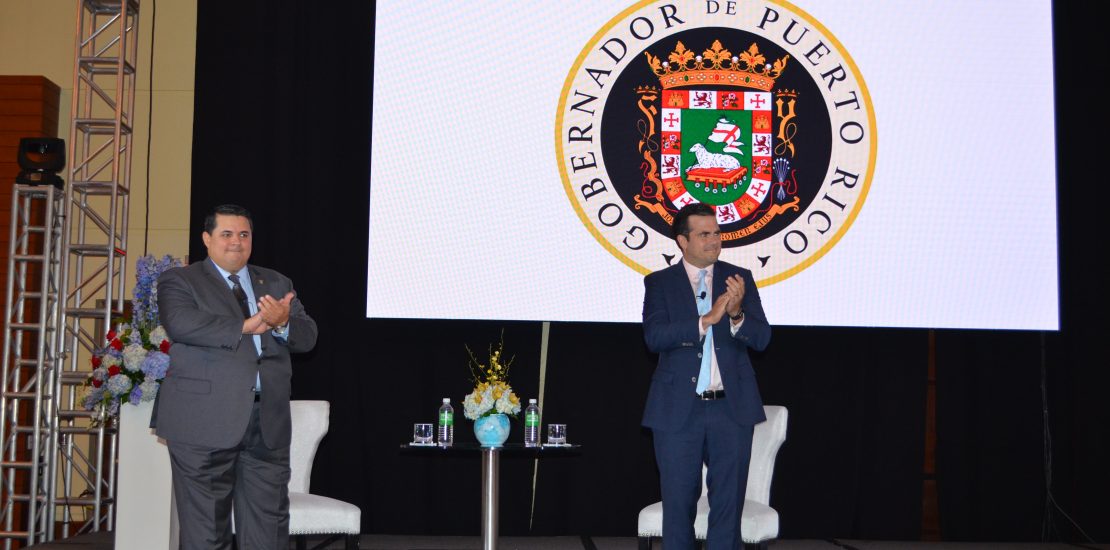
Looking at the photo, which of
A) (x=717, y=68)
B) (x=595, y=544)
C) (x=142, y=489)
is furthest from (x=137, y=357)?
(x=717, y=68)

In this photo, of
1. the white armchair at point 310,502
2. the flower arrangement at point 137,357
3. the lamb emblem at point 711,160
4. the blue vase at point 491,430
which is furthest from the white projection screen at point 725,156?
the flower arrangement at point 137,357

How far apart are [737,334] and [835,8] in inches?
107

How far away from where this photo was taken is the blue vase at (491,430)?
404 centimetres

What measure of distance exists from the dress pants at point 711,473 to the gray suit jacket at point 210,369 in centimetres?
139

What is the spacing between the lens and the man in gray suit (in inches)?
124

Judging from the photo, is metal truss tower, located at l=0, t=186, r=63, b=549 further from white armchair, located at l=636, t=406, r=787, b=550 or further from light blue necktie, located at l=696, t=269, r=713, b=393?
light blue necktie, located at l=696, t=269, r=713, b=393

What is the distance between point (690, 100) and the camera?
216 inches

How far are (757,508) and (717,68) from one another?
258cm

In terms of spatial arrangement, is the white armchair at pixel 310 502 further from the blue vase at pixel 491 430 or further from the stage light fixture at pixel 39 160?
the stage light fixture at pixel 39 160

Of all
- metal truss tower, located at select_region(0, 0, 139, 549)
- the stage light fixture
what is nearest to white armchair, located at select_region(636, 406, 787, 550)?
metal truss tower, located at select_region(0, 0, 139, 549)

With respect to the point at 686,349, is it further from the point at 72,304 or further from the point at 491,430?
the point at 72,304

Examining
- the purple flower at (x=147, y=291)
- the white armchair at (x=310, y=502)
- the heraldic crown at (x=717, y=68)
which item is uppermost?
the heraldic crown at (x=717, y=68)

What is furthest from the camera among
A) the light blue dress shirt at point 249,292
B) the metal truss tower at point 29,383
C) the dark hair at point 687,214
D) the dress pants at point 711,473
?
the metal truss tower at point 29,383

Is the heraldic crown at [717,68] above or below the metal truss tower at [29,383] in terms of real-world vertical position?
A: above
